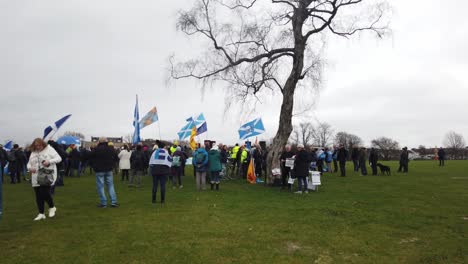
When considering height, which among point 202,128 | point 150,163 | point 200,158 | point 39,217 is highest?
point 202,128

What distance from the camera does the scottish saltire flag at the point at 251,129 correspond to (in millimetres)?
20116

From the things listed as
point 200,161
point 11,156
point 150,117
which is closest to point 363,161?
point 200,161

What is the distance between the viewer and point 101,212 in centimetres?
913

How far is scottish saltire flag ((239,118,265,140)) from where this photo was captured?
66.0 ft

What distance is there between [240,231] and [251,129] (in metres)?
13.5

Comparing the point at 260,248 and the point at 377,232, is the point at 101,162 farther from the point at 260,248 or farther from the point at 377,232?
the point at 377,232

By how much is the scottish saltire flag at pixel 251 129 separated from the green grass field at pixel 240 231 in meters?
8.80

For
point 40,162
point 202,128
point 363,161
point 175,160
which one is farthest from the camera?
point 363,161

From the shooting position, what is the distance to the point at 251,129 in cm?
2048

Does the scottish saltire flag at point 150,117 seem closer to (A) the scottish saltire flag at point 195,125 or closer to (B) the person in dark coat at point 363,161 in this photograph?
(A) the scottish saltire flag at point 195,125

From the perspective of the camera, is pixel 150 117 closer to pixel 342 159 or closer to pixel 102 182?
pixel 342 159

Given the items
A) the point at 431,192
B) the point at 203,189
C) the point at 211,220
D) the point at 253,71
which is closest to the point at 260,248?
the point at 211,220

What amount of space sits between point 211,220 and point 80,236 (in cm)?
290

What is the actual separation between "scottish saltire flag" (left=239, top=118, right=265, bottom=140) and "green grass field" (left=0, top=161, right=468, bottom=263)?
8802 mm
